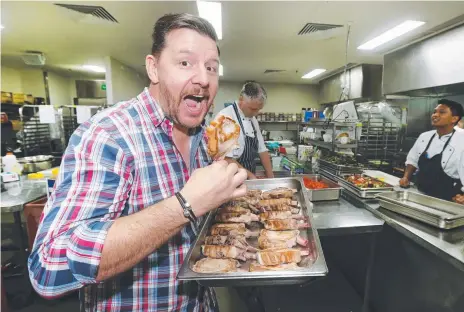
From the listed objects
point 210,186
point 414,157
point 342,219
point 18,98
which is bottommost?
point 342,219

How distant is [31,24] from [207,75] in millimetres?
4427

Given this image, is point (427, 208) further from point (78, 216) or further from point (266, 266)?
point (78, 216)

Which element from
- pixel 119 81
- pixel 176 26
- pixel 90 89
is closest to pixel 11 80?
pixel 90 89

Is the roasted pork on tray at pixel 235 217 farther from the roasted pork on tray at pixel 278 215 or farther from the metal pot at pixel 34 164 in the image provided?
the metal pot at pixel 34 164

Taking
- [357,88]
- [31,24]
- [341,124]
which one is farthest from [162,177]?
[357,88]

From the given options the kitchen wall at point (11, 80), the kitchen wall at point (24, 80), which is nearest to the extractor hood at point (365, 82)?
the kitchen wall at point (24, 80)

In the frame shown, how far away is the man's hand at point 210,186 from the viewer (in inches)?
29.5

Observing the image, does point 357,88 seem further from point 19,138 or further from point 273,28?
point 19,138

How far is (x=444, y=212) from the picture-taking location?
1.96 m

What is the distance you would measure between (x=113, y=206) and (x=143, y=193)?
0.17m

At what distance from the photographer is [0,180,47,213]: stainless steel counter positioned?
2457 millimetres

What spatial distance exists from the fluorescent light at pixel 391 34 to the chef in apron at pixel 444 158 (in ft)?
3.86

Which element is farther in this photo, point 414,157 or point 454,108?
point 414,157

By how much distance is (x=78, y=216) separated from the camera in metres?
0.67
